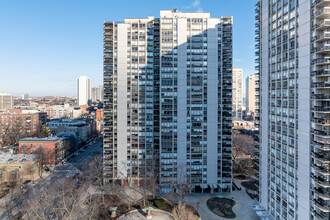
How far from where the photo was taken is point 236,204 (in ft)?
154

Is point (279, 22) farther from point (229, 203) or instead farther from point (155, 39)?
point (229, 203)

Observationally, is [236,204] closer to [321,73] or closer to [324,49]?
[321,73]

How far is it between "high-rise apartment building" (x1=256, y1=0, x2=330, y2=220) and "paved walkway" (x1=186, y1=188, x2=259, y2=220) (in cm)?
492

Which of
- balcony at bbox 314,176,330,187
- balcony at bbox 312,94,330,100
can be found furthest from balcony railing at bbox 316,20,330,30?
balcony at bbox 314,176,330,187

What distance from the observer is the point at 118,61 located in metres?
54.8

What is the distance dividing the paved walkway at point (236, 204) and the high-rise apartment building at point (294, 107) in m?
4.92

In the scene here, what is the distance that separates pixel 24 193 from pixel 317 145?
6355cm

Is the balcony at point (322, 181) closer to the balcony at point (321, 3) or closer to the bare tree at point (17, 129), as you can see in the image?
the balcony at point (321, 3)

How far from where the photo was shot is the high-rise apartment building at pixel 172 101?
52.5 meters

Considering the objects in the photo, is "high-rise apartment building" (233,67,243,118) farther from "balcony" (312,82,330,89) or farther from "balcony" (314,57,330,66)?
"balcony" (312,82,330,89)

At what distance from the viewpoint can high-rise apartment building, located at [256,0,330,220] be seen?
90.2 ft

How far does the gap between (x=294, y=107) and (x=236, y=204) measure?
1121 inches

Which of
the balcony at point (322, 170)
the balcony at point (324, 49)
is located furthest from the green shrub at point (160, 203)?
the balcony at point (324, 49)

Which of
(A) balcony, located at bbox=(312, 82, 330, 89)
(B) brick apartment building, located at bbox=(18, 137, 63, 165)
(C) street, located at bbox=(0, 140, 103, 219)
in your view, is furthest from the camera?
(B) brick apartment building, located at bbox=(18, 137, 63, 165)
